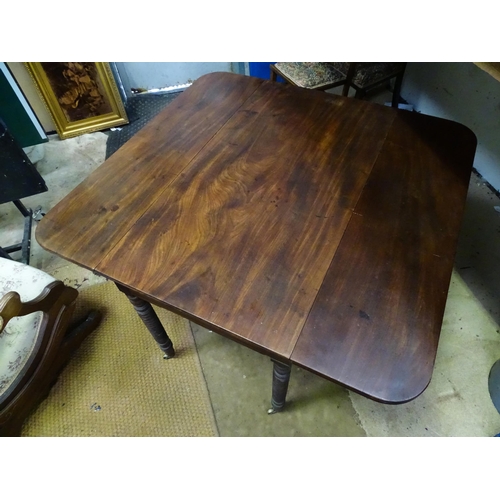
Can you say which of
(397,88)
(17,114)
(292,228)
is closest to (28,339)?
(292,228)

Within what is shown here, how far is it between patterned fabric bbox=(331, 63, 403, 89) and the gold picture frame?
4.66 ft

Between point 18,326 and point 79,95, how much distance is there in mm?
1630

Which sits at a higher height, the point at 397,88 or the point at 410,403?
the point at 397,88

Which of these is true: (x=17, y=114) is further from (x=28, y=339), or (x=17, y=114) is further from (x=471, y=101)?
(x=471, y=101)

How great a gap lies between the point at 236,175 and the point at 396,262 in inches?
19.8

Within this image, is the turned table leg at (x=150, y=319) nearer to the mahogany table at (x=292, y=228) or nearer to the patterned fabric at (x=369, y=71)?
the mahogany table at (x=292, y=228)

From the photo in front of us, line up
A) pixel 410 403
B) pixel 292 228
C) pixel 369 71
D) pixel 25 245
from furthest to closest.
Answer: pixel 369 71
pixel 25 245
pixel 410 403
pixel 292 228

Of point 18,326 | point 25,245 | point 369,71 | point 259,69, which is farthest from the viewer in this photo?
point 259,69

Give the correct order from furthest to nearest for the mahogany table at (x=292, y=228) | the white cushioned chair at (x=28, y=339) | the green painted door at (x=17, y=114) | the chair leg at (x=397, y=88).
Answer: the chair leg at (x=397, y=88) → the green painted door at (x=17, y=114) → the white cushioned chair at (x=28, y=339) → the mahogany table at (x=292, y=228)

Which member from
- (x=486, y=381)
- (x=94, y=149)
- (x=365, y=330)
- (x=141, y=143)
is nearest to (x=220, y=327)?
(x=365, y=330)

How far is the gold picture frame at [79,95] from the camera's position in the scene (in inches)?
78.0

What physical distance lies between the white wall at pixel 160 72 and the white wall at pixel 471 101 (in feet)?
4.61

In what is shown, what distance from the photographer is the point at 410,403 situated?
4.17 feet

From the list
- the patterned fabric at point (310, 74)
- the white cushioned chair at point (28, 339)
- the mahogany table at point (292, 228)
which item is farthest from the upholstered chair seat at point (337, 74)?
the white cushioned chair at point (28, 339)
